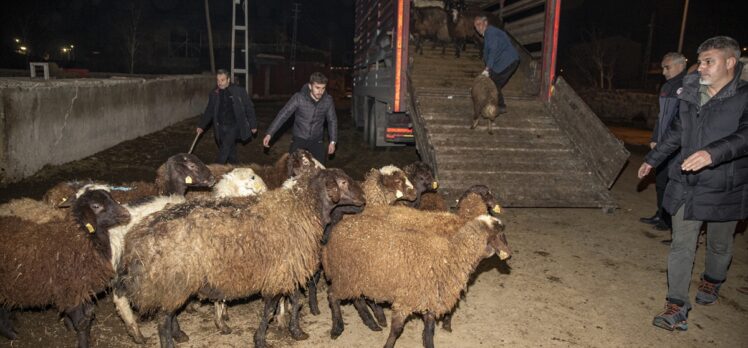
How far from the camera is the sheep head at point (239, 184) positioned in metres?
5.06

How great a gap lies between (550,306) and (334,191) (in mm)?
2554

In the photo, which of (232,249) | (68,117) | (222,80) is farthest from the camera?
(68,117)

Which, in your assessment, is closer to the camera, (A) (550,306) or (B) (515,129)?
(A) (550,306)

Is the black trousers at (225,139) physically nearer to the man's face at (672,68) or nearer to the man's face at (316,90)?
the man's face at (316,90)

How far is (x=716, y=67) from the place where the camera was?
3.87m

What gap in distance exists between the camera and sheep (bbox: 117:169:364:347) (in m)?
3.33

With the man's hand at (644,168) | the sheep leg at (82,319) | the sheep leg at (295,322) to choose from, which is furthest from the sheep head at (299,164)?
the man's hand at (644,168)

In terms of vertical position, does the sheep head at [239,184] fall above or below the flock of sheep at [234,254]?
above

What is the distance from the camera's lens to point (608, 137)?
7.92m

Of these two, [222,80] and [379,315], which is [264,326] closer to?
[379,315]

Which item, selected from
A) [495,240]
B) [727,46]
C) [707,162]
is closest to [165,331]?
[495,240]

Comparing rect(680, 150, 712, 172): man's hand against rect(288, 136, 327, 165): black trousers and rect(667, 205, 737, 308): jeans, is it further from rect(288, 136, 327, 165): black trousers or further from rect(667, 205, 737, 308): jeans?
rect(288, 136, 327, 165): black trousers

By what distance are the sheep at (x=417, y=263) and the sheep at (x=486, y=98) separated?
15.2 ft

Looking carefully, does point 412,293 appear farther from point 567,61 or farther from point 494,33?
point 567,61
